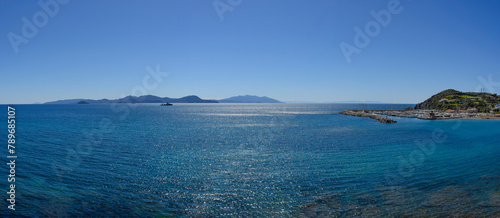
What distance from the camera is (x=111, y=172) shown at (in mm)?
22922

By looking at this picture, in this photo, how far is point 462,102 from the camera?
134 meters

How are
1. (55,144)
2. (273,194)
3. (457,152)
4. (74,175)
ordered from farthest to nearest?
1. (55,144)
2. (457,152)
3. (74,175)
4. (273,194)

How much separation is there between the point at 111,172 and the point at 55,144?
21.1 metres

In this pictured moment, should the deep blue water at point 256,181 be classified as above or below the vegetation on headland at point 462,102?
below

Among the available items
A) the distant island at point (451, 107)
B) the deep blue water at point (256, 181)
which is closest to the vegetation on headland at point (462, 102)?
the distant island at point (451, 107)

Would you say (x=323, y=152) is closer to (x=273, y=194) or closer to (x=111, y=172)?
(x=273, y=194)

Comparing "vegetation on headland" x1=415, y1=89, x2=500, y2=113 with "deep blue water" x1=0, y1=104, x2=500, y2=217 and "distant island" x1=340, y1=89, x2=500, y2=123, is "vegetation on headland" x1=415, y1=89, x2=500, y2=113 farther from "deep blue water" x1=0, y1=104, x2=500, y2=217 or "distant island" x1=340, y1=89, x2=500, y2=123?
"deep blue water" x1=0, y1=104, x2=500, y2=217

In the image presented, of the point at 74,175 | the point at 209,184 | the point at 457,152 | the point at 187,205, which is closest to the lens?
the point at 187,205

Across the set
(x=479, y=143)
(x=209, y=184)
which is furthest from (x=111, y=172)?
(x=479, y=143)

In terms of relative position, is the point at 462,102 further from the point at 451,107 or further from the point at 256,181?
the point at 256,181

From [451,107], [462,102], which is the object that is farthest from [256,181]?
[462,102]

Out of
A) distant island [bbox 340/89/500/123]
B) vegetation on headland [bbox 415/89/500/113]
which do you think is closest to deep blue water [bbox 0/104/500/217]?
distant island [bbox 340/89/500/123]

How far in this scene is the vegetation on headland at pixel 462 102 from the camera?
112m

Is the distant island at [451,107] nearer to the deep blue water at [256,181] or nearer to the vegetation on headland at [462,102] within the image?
the vegetation on headland at [462,102]
